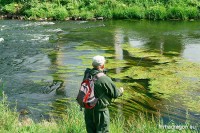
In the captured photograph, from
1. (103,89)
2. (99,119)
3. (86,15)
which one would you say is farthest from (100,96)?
(86,15)

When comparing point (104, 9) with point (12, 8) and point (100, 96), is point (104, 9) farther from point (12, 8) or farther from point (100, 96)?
point (100, 96)

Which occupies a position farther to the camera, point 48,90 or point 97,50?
point 97,50

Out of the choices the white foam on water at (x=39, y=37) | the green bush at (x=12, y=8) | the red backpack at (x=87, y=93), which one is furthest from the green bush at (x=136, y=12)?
the red backpack at (x=87, y=93)

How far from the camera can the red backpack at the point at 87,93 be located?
6.27 m

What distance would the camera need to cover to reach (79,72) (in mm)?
14750

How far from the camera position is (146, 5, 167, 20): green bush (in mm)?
31312

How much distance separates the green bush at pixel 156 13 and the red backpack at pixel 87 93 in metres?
25.8

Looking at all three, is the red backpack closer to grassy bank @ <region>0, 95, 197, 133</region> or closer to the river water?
grassy bank @ <region>0, 95, 197, 133</region>

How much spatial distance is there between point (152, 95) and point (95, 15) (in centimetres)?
2102

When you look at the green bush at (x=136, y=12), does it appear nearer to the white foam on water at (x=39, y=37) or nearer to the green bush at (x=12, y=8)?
the green bush at (x=12, y=8)

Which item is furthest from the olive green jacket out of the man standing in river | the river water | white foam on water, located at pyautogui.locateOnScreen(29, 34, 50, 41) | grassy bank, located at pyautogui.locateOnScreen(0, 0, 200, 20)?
grassy bank, located at pyautogui.locateOnScreen(0, 0, 200, 20)

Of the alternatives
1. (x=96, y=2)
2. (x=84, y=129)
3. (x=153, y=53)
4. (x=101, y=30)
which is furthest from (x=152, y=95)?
(x=96, y=2)

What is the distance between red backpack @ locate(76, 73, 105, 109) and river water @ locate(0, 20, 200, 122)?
397 centimetres

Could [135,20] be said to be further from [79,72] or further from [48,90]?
[48,90]
